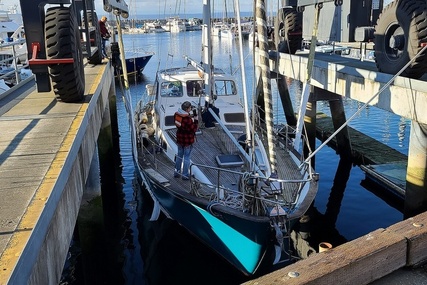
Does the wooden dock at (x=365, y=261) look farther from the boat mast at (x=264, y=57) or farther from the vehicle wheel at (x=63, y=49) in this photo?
the vehicle wheel at (x=63, y=49)

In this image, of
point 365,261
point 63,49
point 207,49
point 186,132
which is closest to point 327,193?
point 207,49

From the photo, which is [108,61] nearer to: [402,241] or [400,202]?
[400,202]

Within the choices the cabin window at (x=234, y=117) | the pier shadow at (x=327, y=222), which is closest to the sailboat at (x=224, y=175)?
the cabin window at (x=234, y=117)

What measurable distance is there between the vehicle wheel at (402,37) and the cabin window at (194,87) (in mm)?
4930

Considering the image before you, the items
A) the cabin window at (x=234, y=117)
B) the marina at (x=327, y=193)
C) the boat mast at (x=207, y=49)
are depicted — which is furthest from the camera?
the cabin window at (x=234, y=117)

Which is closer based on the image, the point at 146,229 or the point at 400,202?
the point at 146,229

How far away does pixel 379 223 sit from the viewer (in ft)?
37.7

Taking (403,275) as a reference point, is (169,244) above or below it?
below

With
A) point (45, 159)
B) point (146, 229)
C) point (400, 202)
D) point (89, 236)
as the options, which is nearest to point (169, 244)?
point (146, 229)

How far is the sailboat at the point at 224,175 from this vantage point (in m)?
7.72

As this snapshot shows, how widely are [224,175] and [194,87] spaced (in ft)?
13.9

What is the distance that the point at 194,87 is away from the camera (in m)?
13.0

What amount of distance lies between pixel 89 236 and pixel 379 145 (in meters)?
11.7

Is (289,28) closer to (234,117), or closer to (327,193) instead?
(234,117)
